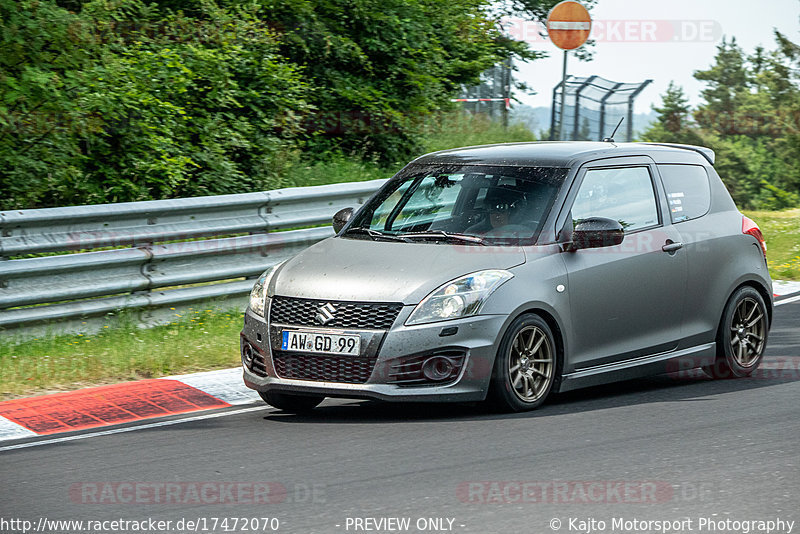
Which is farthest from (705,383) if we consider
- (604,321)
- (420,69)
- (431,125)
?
(431,125)

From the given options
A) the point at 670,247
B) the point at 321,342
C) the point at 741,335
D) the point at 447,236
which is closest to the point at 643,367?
the point at 670,247

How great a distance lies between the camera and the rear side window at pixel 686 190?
8805 millimetres

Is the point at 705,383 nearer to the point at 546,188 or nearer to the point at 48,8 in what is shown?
the point at 546,188

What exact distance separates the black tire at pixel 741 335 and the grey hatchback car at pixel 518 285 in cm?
1

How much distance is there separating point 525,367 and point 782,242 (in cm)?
1138

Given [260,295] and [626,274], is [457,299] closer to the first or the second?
[260,295]

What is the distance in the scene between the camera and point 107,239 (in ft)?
33.2

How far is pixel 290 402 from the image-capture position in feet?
25.8

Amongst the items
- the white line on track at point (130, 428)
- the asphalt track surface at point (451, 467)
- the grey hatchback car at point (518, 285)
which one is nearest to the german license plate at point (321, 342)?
the grey hatchback car at point (518, 285)

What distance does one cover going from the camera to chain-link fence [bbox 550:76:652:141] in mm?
21344

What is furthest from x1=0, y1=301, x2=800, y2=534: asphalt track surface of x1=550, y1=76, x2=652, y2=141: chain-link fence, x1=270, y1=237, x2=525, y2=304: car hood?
x1=550, y1=76, x2=652, y2=141: chain-link fence

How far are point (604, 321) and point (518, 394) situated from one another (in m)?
0.90

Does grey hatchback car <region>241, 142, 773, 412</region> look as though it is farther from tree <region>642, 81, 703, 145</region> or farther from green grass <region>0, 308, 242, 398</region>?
tree <region>642, 81, 703, 145</region>

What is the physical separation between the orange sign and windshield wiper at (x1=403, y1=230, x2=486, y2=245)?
6.93 meters
